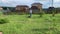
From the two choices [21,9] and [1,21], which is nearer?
[1,21]

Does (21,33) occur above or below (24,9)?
above

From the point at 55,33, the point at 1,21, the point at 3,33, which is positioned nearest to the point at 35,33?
the point at 55,33

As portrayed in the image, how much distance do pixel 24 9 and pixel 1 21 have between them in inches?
1139

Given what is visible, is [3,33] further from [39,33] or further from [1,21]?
[1,21]

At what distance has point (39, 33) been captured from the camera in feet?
28.1

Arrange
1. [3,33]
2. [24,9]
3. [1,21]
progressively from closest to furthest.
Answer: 1. [3,33]
2. [1,21]
3. [24,9]

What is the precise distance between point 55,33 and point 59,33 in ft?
0.66

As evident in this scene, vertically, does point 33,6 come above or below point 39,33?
below

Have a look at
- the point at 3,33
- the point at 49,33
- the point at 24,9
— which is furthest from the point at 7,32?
the point at 24,9

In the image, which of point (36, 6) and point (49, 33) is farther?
point (36, 6)

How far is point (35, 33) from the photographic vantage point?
8617 mm

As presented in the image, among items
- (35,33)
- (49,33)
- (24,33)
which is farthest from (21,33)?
(49,33)

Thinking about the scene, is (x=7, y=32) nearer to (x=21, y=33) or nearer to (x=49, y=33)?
(x=21, y=33)

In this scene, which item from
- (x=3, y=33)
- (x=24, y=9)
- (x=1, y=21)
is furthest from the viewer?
(x=24, y=9)
